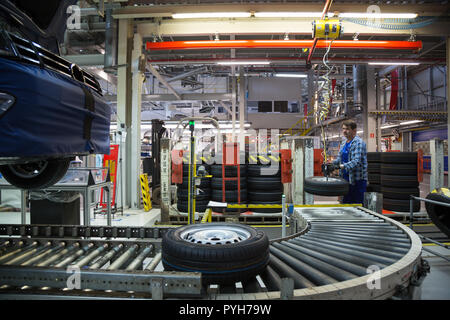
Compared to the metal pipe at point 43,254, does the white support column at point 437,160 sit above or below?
above

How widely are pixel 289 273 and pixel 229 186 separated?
3680mm

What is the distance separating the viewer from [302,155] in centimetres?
466

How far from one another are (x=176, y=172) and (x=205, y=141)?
8944 mm

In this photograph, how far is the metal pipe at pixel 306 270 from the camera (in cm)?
133

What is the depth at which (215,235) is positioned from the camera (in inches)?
65.9

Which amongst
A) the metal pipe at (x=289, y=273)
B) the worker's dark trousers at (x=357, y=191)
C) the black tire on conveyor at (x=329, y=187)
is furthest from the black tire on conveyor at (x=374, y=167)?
the metal pipe at (x=289, y=273)

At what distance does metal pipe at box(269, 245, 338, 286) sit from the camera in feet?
4.36

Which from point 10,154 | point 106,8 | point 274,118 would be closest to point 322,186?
point 10,154

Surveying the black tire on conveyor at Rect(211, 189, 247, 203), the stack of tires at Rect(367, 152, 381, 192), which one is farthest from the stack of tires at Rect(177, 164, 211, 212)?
the stack of tires at Rect(367, 152, 381, 192)

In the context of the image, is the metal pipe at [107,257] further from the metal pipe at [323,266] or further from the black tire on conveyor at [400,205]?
the black tire on conveyor at [400,205]

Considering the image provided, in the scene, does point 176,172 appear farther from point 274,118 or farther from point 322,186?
point 274,118

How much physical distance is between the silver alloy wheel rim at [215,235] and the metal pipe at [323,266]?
1.37 ft

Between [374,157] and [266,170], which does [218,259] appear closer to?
[266,170]

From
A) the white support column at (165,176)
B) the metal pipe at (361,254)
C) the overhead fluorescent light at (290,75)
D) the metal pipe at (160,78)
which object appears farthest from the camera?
the overhead fluorescent light at (290,75)
